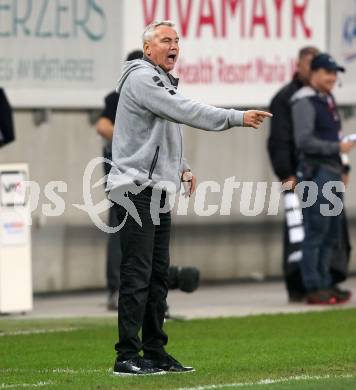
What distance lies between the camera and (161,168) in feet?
30.3

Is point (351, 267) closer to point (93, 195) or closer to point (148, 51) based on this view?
point (93, 195)

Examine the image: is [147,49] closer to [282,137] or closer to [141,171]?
[141,171]

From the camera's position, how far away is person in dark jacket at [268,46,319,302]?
14.9m

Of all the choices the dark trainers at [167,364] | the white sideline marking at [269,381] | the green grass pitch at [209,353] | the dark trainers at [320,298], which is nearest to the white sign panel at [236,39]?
the dark trainers at [320,298]

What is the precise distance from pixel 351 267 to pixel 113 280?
4826mm

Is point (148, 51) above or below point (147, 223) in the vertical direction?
above

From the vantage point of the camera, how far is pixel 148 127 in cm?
920

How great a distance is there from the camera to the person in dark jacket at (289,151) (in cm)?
1486

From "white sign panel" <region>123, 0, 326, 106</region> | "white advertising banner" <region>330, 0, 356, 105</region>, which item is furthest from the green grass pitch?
"white advertising banner" <region>330, 0, 356, 105</region>

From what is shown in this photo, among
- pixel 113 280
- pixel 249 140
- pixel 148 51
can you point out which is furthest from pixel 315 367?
pixel 249 140

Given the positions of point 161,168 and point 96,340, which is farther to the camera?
point 96,340

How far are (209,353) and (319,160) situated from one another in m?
4.31

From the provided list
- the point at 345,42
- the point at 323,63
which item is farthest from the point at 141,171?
the point at 345,42

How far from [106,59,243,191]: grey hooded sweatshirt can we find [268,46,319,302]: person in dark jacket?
5514 millimetres
